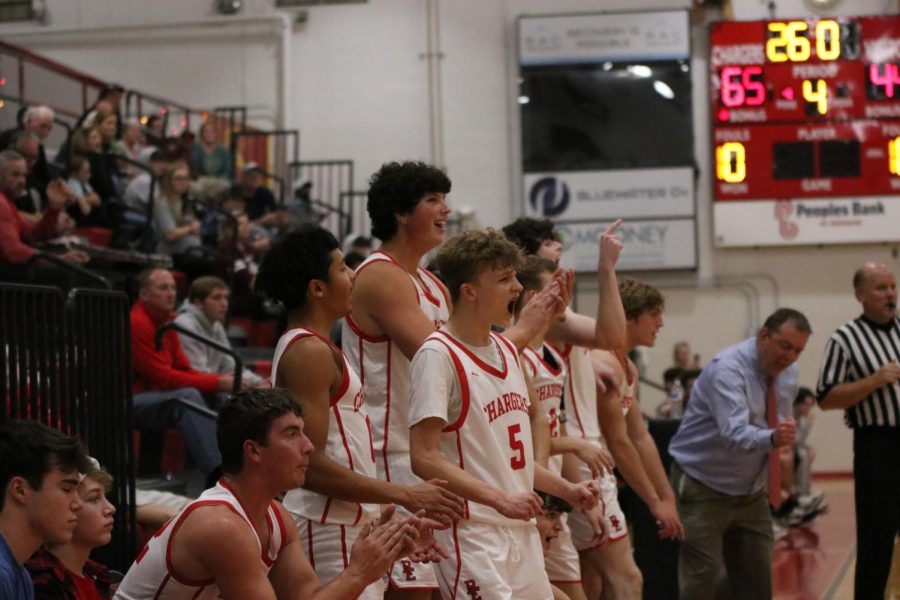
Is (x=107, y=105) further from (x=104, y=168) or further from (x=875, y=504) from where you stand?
(x=875, y=504)

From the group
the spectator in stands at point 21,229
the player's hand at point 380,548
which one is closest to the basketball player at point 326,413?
the player's hand at point 380,548

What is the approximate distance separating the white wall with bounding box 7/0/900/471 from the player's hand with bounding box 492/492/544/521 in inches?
572

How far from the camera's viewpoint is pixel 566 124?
17.8 meters

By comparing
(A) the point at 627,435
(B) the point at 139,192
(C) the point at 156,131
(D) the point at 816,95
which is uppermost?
(D) the point at 816,95

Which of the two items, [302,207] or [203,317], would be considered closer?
[203,317]

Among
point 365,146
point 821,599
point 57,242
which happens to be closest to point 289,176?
point 365,146

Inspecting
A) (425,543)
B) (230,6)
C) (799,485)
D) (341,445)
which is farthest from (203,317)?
(230,6)

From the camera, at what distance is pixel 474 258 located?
4227 millimetres

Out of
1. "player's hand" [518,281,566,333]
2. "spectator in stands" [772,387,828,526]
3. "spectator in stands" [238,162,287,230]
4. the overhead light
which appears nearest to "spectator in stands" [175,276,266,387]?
"player's hand" [518,281,566,333]

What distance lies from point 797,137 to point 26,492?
14760 mm

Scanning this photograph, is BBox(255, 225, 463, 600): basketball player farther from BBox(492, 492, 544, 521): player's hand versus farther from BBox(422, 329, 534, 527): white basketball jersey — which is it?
BBox(422, 329, 534, 527): white basketball jersey

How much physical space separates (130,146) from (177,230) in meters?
2.10

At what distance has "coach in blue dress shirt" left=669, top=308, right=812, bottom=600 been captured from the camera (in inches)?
267

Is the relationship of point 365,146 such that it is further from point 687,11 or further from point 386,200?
point 386,200
